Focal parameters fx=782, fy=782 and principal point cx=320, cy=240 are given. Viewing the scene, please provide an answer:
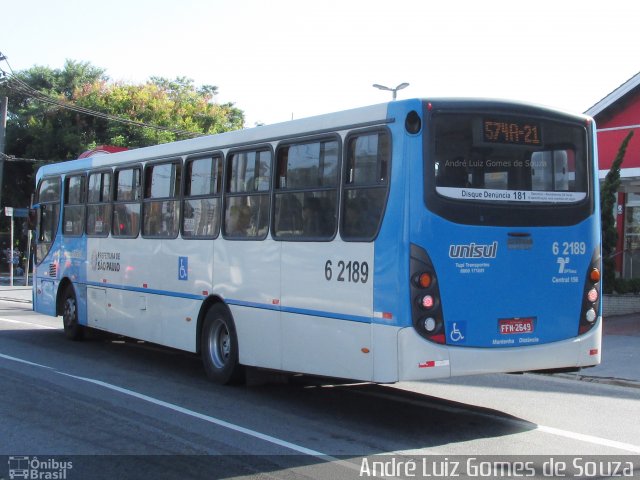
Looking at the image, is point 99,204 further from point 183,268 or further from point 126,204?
point 183,268

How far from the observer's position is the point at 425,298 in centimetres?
739

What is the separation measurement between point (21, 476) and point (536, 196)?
5.51 metres

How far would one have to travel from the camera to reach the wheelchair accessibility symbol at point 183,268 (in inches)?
438

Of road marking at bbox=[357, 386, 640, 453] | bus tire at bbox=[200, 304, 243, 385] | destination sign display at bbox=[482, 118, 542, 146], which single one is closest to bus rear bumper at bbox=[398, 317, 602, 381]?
road marking at bbox=[357, 386, 640, 453]

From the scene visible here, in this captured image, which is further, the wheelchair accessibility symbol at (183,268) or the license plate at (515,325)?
the wheelchair accessibility symbol at (183,268)

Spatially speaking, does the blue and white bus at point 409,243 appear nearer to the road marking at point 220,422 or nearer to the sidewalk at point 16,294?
the road marking at point 220,422

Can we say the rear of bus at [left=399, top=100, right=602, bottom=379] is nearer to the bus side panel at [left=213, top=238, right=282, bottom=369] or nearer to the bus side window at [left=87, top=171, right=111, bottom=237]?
the bus side panel at [left=213, top=238, right=282, bottom=369]

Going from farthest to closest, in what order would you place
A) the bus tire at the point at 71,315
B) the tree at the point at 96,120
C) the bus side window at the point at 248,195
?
1. the tree at the point at 96,120
2. the bus tire at the point at 71,315
3. the bus side window at the point at 248,195

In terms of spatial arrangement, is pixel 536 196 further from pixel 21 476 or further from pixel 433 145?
pixel 21 476

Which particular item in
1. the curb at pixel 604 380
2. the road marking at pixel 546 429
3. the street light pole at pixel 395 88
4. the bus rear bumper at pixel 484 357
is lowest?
the road marking at pixel 546 429

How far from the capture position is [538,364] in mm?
7914

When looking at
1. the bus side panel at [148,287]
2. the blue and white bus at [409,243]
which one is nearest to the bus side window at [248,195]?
the blue and white bus at [409,243]

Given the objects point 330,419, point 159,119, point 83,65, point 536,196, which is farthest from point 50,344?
point 83,65

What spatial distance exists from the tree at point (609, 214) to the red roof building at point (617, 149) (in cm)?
250
